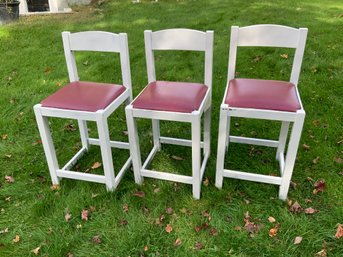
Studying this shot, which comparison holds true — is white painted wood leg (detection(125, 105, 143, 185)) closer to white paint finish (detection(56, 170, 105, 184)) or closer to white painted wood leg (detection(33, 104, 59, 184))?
white paint finish (detection(56, 170, 105, 184))

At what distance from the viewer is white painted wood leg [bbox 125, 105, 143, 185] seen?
7.67ft

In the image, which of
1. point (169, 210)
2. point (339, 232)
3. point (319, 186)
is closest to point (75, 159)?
point (169, 210)

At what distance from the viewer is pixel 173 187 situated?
2660 mm

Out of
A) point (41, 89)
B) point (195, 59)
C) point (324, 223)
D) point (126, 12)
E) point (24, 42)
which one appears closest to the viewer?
point (324, 223)

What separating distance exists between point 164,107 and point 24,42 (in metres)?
4.54

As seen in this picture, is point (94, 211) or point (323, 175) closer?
point (94, 211)

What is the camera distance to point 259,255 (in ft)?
6.97

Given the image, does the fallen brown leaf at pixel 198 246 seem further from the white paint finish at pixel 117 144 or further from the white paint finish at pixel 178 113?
the white paint finish at pixel 117 144

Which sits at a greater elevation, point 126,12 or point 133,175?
point 126,12

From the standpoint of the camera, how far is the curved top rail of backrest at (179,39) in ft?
8.08

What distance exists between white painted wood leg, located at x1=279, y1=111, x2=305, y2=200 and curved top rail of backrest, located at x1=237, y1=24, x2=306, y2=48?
0.64 metres

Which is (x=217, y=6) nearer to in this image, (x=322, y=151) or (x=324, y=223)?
(x=322, y=151)

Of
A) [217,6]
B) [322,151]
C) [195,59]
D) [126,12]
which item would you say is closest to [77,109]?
[322,151]

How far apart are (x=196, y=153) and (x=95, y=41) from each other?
1.20 m
